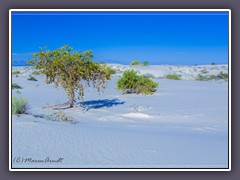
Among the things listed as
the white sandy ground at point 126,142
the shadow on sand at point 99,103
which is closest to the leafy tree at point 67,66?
the shadow on sand at point 99,103

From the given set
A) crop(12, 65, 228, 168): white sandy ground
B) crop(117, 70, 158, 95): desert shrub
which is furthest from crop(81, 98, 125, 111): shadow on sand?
crop(117, 70, 158, 95): desert shrub

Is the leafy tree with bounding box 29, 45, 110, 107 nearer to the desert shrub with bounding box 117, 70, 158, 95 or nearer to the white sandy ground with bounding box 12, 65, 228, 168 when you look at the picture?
the white sandy ground with bounding box 12, 65, 228, 168

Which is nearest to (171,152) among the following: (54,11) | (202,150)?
(202,150)

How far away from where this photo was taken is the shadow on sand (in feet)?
37.4

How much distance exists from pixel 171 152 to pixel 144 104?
21.1ft

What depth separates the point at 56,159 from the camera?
19.5ft

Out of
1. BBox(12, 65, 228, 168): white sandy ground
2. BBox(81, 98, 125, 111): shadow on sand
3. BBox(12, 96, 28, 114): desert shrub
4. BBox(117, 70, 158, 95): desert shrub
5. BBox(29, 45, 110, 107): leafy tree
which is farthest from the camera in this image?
BBox(117, 70, 158, 95): desert shrub

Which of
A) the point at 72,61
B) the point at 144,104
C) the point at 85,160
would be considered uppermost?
the point at 72,61

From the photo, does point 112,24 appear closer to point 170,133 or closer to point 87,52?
point 170,133

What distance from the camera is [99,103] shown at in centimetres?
1242

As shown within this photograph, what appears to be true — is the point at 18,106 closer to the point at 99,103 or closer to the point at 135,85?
the point at 99,103

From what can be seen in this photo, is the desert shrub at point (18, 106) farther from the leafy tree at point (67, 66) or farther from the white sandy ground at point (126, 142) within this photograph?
the leafy tree at point (67, 66)

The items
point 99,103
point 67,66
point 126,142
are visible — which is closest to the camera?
point 126,142

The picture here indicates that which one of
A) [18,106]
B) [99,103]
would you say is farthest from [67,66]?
[18,106]
